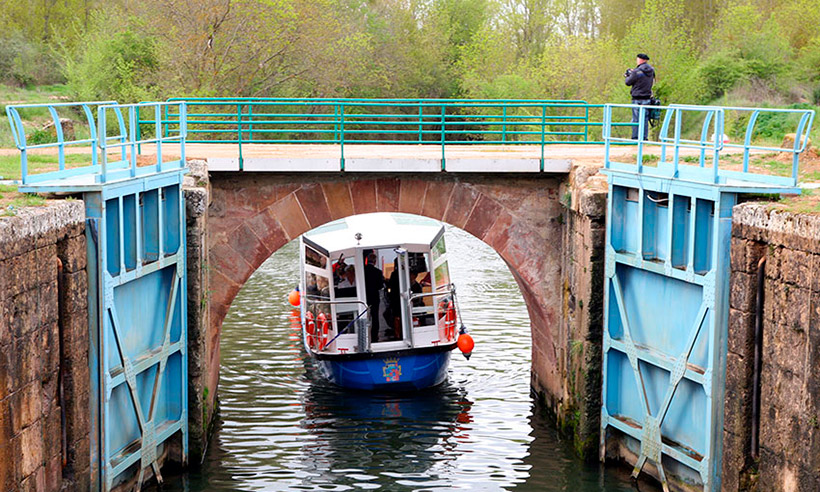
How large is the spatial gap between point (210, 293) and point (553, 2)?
3816 centimetres

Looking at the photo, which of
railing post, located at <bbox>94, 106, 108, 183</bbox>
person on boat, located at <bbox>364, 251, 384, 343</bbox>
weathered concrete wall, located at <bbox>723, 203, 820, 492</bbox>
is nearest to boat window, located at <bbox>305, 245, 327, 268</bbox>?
person on boat, located at <bbox>364, 251, 384, 343</bbox>

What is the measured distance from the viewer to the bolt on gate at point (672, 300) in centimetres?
1168

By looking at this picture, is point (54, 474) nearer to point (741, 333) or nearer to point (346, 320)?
point (741, 333)

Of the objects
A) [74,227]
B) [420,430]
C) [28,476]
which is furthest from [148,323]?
[420,430]

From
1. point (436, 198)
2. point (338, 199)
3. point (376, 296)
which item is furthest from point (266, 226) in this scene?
point (376, 296)

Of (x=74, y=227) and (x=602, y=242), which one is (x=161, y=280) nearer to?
(x=74, y=227)

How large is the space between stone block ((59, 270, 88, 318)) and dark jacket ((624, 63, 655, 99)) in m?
10.1

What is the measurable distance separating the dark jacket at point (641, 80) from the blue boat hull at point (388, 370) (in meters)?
5.53

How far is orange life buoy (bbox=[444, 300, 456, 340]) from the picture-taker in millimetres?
18953

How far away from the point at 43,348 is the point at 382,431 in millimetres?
7506

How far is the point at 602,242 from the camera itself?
1464 cm

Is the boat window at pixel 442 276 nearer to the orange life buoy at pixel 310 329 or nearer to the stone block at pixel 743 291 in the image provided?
the orange life buoy at pixel 310 329

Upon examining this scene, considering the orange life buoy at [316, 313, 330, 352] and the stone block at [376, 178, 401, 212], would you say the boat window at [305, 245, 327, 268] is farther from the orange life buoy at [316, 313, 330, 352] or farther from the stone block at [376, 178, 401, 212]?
the stone block at [376, 178, 401, 212]

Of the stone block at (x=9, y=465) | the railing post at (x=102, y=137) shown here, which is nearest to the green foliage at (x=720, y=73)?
the railing post at (x=102, y=137)
